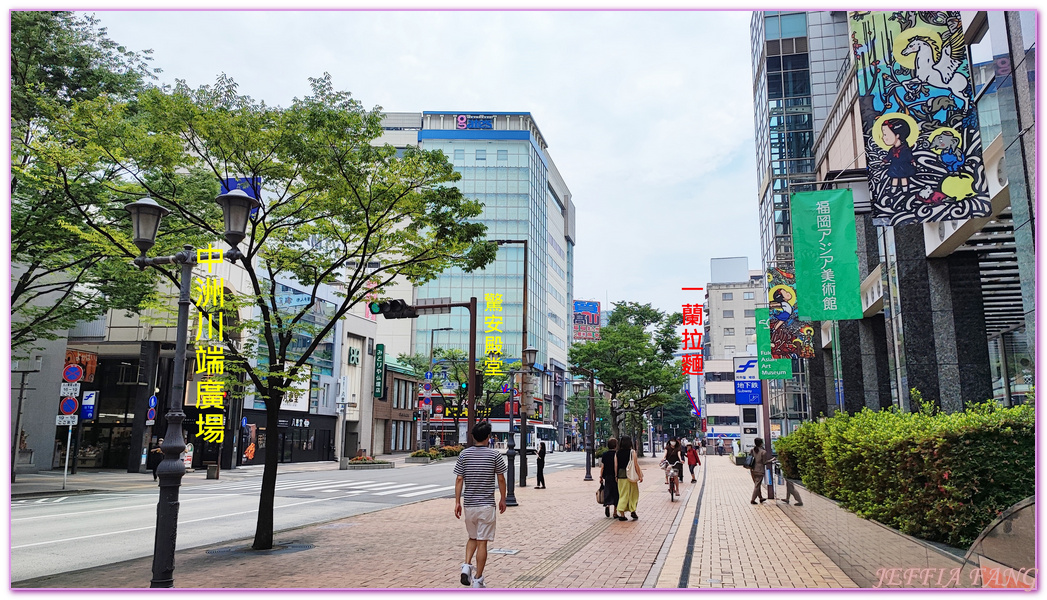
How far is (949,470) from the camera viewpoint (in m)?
7.02

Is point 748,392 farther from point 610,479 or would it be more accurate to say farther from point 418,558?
point 418,558

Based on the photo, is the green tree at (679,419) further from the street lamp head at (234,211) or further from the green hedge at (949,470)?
the street lamp head at (234,211)

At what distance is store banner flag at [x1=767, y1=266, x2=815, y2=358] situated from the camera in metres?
24.0

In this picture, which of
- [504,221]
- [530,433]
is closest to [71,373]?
[530,433]

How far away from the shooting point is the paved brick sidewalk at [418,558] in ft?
26.9

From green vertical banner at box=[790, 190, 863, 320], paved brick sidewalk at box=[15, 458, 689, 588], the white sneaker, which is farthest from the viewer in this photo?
green vertical banner at box=[790, 190, 863, 320]

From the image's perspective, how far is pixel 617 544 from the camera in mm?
10773

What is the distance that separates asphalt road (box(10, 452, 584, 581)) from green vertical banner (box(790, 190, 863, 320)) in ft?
38.7

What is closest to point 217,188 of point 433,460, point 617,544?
point 617,544

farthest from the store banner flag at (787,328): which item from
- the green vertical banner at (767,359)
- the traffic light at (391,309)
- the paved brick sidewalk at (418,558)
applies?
the traffic light at (391,309)

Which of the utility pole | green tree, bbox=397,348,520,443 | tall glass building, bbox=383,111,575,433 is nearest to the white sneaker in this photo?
the utility pole

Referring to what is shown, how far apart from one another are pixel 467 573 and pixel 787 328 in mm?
19730

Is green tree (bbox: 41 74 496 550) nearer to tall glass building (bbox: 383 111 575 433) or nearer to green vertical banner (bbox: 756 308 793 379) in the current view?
green vertical banner (bbox: 756 308 793 379)

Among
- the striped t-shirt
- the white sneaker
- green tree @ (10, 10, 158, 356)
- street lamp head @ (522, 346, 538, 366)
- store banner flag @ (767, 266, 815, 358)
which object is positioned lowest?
Result: the white sneaker
